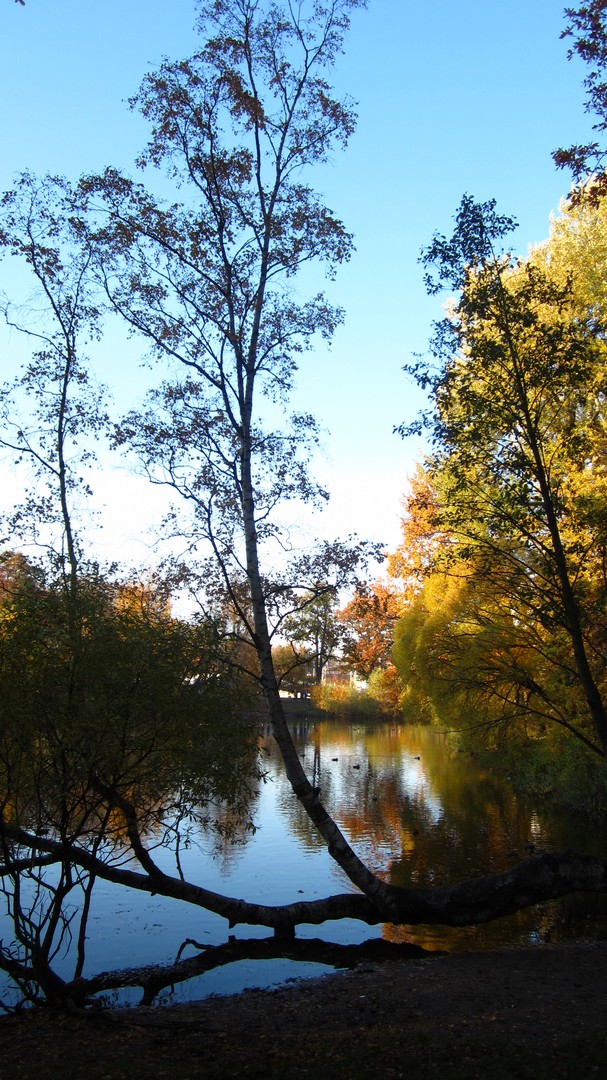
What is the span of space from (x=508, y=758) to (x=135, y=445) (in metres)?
22.2

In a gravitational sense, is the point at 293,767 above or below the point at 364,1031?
above

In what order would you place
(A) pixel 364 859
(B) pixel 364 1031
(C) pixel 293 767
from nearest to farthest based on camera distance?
(B) pixel 364 1031
(C) pixel 293 767
(A) pixel 364 859

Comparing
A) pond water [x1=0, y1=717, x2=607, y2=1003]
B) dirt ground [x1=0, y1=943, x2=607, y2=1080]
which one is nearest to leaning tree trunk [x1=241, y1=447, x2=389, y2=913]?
pond water [x1=0, y1=717, x2=607, y2=1003]

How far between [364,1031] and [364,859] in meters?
9.80

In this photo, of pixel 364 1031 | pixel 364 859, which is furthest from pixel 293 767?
pixel 364 859

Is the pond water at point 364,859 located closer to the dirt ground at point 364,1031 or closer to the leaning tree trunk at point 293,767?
the leaning tree trunk at point 293,767

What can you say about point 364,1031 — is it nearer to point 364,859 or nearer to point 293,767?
point 293,767

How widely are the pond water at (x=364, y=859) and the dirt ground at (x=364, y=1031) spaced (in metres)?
1.67

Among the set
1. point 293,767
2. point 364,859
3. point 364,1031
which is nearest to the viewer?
point 364,1031

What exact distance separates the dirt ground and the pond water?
1.67 metres

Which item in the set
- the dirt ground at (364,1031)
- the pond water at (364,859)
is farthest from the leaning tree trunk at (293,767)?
the dirt ground at (364,1031)

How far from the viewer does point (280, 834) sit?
21203 mm

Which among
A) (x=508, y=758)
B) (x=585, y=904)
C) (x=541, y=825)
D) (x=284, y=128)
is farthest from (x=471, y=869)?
(x=284, y=128)

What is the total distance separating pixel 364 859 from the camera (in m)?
17.8
